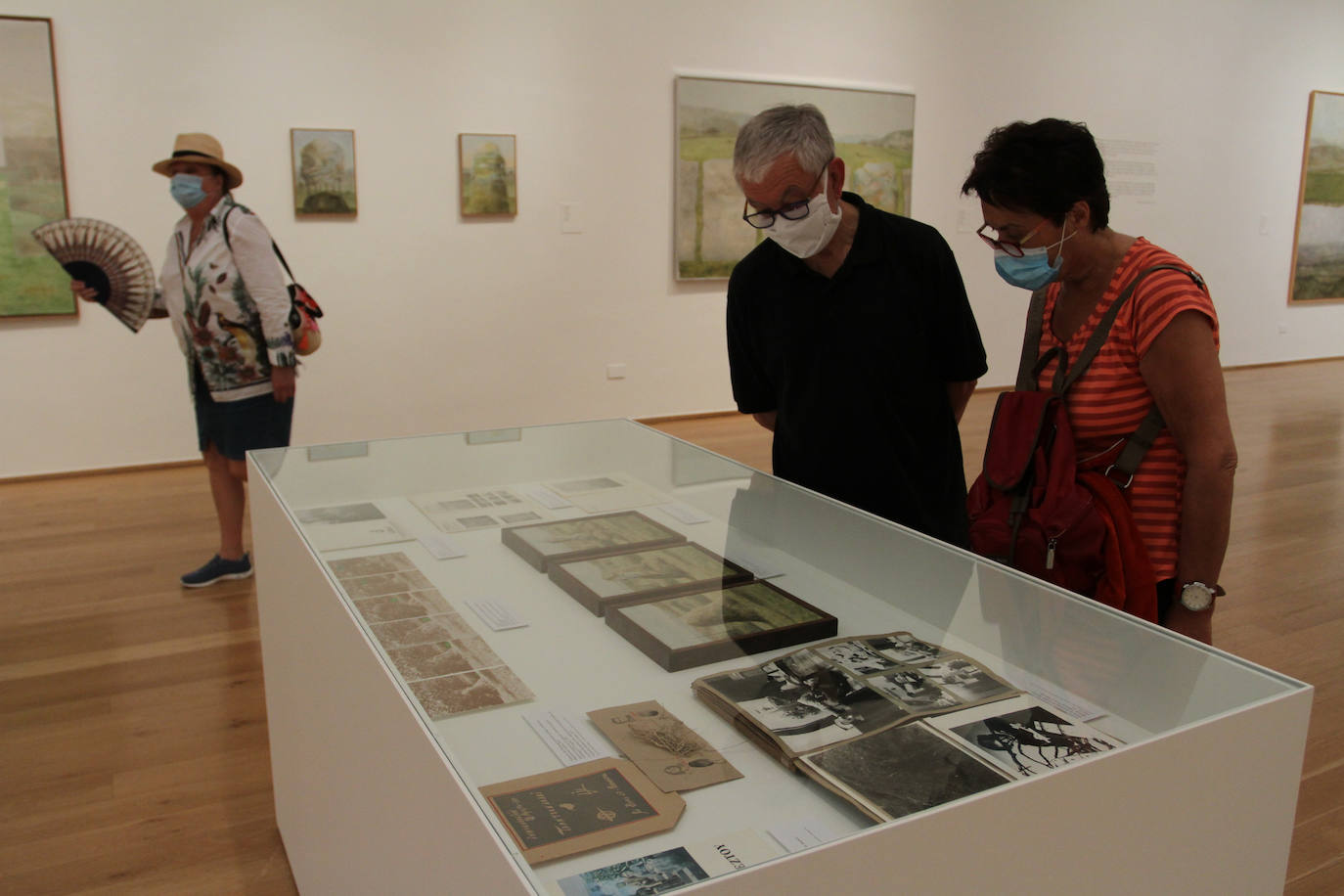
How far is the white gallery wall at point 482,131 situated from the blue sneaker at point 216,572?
2425 millimetres

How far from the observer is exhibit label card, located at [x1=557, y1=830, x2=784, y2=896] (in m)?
0.97

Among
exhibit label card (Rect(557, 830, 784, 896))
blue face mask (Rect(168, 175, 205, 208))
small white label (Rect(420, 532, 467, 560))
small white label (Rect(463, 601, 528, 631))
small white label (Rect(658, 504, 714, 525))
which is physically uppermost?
blue face mask (Rect(168, 175, 205, 208))

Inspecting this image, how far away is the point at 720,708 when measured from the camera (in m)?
1.33

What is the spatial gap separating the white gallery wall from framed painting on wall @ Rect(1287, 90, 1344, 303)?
2.58 meters

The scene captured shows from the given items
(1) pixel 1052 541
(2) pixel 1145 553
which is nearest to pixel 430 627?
(1) pixel 1052 541

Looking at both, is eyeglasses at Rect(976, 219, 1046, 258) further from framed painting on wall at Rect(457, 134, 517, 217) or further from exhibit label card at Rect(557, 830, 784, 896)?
framed painting on wall at Rect(457, 134, 517, 217)

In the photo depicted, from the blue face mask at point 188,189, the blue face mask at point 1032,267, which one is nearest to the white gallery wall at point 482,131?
the blue face mask at point 188,189

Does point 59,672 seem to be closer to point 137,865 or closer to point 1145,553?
point 137,865

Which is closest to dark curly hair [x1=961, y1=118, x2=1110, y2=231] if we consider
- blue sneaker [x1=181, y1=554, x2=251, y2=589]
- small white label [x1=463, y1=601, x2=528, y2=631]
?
small white label [x1=463, y1=601, x2=528, y2=631]

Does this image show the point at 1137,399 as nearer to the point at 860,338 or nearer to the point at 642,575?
the point at 860,338

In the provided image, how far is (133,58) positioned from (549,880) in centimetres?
682

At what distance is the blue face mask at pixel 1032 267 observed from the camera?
208 cm

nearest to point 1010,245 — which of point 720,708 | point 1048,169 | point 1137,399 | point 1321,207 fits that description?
point 1048,169

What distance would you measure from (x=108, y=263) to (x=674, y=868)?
4472 millimetres
